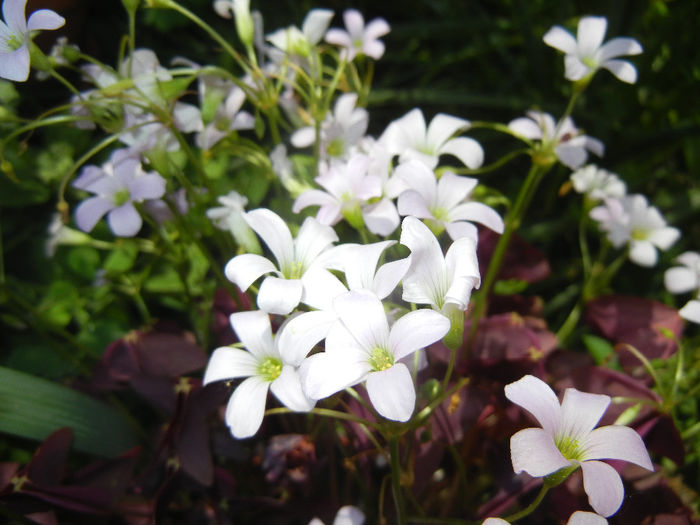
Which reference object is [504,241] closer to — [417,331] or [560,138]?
[560,138]

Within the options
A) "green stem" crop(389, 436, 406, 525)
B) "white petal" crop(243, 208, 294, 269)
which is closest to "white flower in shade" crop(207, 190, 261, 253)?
"white petal" crop(243, 208, 294, 269)

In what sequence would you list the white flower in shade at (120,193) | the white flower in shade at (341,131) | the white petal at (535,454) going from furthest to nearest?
the white flower in shade at (341,131) → the white flower in shade at (120,193) → the white petal at (535,454)

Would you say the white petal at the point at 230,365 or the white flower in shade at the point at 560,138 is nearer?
the white petal at the point at 230,365

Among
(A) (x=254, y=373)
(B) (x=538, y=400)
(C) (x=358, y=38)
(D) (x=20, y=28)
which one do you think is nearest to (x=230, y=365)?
(A) (x=254, y=373)

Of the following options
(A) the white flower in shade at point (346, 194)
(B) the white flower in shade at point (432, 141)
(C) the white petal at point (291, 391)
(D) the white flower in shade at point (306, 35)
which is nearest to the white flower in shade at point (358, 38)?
(D) the white flower in shade at point (306, 35)

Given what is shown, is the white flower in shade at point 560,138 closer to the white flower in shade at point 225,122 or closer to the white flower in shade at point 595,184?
the white flower in shade at point 595,184

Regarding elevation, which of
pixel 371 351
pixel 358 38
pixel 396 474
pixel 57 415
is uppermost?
pixel 358 38

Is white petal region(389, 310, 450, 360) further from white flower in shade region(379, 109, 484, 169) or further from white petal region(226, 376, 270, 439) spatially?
white flower in shade region(379, 109, 484, 169)
